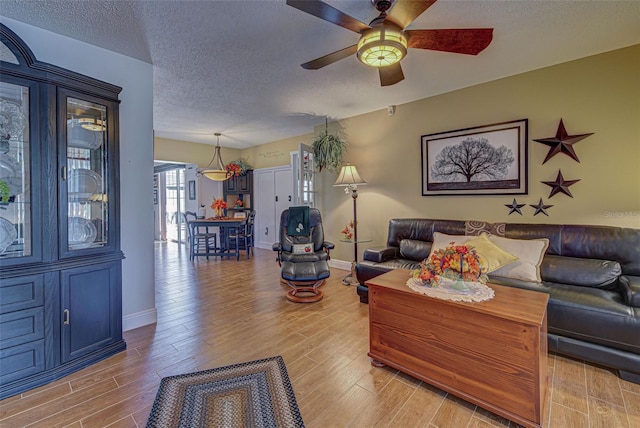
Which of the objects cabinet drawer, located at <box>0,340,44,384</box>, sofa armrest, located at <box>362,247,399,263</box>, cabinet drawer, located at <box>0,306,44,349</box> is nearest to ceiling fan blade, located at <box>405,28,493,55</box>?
sofa armrest, located at <box>362,247,399,263</box>

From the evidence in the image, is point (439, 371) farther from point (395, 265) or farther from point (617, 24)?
point (617, 24)

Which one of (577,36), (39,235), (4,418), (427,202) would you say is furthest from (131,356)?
(577,36)

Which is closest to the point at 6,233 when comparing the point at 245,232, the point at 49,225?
the point at 49,225

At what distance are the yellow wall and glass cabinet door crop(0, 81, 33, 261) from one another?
12.7 feet

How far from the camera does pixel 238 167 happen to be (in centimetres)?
665

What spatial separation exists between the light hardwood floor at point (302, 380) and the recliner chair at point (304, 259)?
276 mm

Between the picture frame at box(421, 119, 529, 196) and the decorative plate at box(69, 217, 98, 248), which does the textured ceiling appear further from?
the decorative plate at box(69, 217, 98, 248)

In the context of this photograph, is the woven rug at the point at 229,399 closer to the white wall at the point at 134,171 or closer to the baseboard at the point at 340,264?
the white wall at the point at 134,171

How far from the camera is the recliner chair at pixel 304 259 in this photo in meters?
3.37

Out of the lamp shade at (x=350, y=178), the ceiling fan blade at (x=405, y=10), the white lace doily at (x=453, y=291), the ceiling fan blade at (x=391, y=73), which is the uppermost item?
the ceiling fan blade at (x=405, y=10)

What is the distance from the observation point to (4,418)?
1589mm

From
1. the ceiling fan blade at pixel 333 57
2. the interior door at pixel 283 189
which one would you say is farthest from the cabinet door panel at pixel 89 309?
the interior door at pixel 283 189

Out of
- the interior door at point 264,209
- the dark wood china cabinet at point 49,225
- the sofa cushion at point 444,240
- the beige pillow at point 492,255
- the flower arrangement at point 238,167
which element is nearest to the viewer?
the dark wood china cabinet at point 49,225

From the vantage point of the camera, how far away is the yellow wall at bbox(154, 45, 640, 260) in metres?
2.64
